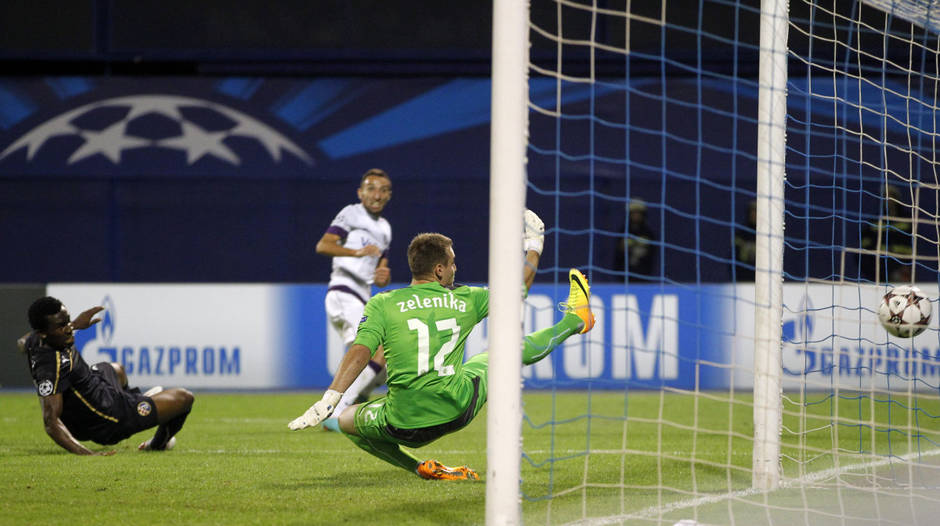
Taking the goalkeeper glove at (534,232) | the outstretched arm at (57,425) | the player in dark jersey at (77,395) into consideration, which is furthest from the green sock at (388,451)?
the outstretched arm at (57,425)

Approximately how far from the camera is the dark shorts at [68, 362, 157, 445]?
6812 mm

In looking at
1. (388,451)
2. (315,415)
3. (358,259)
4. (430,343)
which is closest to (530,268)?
(430,343)

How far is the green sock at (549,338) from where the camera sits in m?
5.38

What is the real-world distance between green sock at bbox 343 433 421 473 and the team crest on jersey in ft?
6.93

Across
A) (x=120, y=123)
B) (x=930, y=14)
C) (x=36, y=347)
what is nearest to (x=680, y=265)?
(x=120, y=123)

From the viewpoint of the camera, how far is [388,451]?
5652 millimetres

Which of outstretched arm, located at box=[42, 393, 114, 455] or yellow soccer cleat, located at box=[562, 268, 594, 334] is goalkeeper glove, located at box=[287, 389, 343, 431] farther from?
outstretched arm, located at box=[42, 393, 114, 455]

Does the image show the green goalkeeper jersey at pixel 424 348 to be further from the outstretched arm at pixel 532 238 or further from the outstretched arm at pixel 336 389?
the outstretched arm at pixel 532 238

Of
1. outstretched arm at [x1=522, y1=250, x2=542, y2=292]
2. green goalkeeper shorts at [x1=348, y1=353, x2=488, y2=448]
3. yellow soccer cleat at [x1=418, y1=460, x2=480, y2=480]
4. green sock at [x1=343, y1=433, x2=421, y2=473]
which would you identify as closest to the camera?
outstretched arm at [x1=522, y1=250, x2=542, y2=292]

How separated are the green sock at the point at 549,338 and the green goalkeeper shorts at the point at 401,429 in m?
0.31

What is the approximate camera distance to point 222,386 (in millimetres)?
11992

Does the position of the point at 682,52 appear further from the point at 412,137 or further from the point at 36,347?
the point at 36,347

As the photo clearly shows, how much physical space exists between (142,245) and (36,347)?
37.3ft

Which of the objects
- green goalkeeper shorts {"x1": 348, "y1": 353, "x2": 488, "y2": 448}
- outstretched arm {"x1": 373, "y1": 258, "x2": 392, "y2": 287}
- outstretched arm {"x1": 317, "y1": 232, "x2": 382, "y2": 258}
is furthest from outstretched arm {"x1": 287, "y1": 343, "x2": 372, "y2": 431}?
outstretched arm {"x1": 373, "y1": 258, "x2": 392, "y2": 287}
